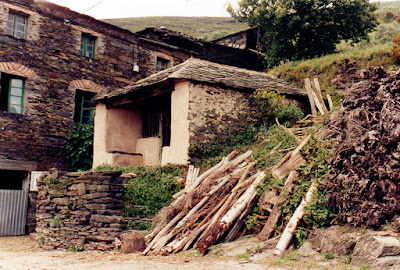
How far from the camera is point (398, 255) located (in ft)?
16.6

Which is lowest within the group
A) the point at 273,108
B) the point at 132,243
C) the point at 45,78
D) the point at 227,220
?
the point at 132,243

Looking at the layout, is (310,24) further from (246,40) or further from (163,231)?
(163,231)

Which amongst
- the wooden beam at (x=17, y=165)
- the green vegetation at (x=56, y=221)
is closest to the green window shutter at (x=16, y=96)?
the wooden beam at (x=17, y=165)

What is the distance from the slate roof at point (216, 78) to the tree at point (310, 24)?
26.2 feet

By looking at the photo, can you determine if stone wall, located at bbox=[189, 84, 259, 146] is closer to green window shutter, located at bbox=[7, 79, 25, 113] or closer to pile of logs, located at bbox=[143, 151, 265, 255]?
pile of logs, located at bbox=[143, 151, 265, 255]

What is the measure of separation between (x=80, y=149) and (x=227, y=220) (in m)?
10.1

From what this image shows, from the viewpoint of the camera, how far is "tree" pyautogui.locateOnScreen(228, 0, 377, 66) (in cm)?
2077

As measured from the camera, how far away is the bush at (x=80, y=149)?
1594 centimetres

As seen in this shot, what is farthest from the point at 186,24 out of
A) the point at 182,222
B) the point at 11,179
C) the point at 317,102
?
the point at 182,222

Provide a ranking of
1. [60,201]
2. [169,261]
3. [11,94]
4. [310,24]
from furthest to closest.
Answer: [310,24] < [11,94] < [60,201] < [169,261]

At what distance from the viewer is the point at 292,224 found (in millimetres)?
6418

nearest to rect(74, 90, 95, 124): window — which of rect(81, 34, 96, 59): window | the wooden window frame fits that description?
rect(81, 34, 96, 59): window

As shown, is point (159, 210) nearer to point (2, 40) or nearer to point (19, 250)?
point (19, 250)

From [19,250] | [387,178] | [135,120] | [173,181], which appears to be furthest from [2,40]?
[387,178]
